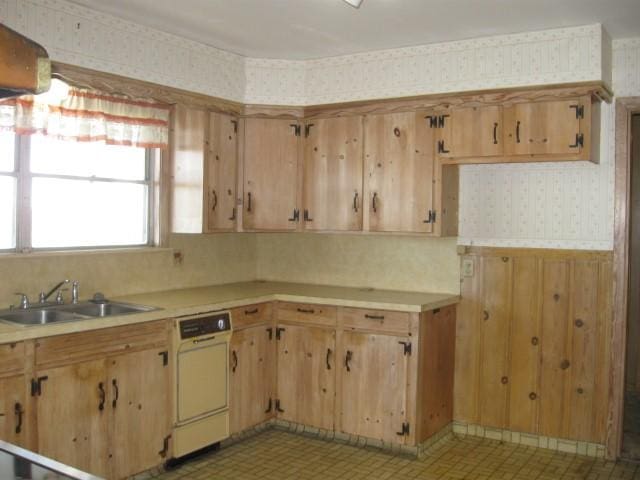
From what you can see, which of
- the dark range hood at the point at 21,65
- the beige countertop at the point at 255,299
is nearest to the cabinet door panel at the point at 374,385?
the beige countertop at the point at 255,299

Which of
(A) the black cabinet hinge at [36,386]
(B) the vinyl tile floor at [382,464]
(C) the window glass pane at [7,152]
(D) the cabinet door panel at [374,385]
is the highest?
(C) the window glass pane at [7,152]

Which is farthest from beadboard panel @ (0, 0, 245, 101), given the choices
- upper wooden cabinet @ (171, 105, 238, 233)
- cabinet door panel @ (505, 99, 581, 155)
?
cabinet door panel @ (505, 99, 581, 155)

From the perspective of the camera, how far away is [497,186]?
4.42m

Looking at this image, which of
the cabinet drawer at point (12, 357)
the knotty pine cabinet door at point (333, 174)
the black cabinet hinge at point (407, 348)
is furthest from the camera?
the knotty pine cabinet door at point (333, 174)

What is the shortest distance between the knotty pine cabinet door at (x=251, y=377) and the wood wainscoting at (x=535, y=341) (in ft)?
4.30

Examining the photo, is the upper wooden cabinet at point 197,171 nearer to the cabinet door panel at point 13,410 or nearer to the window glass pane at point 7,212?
the window glass pane at point 7,212

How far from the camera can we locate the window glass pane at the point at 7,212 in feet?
11.6

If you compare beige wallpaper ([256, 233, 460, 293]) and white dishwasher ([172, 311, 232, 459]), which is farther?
beige wallpaper ([256, 233, 460, 293])

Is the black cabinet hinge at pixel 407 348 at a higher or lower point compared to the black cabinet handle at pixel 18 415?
higher

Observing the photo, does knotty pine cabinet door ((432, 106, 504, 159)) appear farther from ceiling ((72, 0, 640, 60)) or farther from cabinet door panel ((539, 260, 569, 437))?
cabinet door panel ((539, 260, 569, 437))

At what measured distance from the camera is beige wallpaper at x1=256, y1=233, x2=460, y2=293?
15.1 feet

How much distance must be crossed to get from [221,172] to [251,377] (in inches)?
55.9

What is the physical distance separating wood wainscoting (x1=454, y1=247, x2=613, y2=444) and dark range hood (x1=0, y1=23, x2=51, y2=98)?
3.84 m

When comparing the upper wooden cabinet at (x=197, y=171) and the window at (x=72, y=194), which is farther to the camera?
the upper wooden cabinet at (x=197, y=171)
